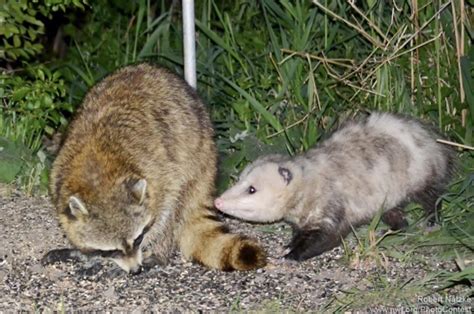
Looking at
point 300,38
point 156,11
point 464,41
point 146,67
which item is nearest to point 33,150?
point 146,67

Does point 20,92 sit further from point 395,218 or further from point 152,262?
point 395,218

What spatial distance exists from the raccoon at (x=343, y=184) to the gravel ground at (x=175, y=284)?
0.19 metres

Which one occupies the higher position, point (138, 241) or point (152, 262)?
point (138, 241)

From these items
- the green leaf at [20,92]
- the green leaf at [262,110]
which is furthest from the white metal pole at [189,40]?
the green leaf at [20,92]

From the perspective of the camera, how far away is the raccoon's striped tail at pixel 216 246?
6629 mm

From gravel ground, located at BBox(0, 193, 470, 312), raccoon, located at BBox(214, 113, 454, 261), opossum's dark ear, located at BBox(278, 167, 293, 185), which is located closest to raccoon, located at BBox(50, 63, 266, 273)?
gravel ground, located at BBox(0, 193, 470, 312)

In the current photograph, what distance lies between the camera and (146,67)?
295 inches

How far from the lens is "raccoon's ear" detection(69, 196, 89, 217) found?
21.3ft

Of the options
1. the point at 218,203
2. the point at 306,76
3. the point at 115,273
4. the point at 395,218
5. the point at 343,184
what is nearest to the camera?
the point at 115,273

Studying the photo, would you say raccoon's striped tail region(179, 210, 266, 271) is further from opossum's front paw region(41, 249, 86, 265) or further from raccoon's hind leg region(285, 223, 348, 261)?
opossum's front paw region(41, 249, 86, 265)

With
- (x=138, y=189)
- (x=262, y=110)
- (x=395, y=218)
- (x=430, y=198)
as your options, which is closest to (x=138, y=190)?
(x=138, y=189)

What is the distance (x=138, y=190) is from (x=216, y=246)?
0.59 m

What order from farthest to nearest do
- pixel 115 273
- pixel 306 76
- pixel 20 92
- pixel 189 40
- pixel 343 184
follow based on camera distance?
1. pixel 306 76
2. pixel 20 92
3. pixel 189 40
4. pixel 343 184
5. pixel 115 273

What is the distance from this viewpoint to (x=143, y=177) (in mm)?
6750
